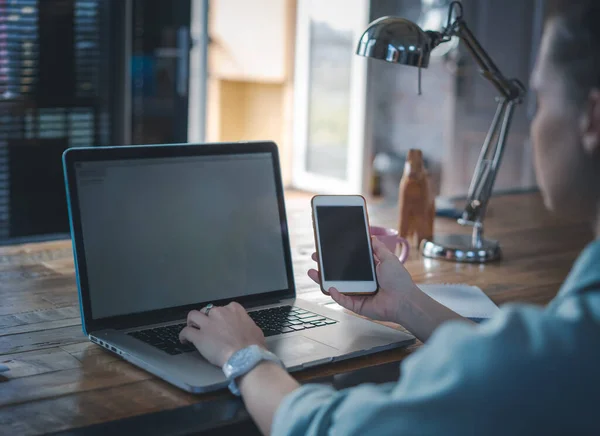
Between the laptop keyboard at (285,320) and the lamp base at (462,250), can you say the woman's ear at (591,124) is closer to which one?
the laptop keyboard at (285,320)

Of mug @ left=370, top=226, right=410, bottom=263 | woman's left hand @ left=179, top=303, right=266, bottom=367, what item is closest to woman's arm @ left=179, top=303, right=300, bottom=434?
woman's left hand @ left=179, top=303, right=266, bottom=367

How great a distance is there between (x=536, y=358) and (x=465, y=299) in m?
0.76

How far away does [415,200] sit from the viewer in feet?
5.84

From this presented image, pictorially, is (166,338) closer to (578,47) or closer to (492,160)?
(578,47)

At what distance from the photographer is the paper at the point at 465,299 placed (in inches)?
50.4

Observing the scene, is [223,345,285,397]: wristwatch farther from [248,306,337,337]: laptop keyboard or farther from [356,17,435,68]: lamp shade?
[356,17,435,68]: lamp shade

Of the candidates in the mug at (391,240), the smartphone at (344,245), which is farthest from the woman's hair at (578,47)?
the mug at (391,240)

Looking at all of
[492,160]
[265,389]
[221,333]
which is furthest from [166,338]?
[492,160]

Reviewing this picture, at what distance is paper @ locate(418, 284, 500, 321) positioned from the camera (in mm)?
1281

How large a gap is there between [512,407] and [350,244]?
621 millimetres

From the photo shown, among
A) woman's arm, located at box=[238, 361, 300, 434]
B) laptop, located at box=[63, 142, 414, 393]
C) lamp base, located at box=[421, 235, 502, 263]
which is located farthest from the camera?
lamp base, located at box=[421, 235, 502, 263]

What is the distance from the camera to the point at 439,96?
5.57m

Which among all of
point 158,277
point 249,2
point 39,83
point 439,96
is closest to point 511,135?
point 439,96

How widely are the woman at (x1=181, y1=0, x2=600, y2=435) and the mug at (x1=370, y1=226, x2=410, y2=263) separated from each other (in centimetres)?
70
